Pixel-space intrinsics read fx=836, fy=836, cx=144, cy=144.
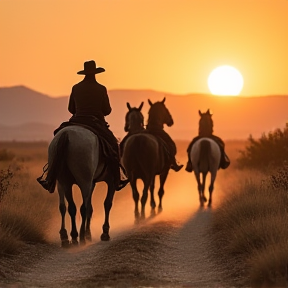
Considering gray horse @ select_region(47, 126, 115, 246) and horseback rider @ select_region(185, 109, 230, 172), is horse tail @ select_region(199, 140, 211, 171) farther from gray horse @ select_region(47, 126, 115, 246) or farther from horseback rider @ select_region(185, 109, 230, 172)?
gray horse @ select_region(47, 126, 115, 246)

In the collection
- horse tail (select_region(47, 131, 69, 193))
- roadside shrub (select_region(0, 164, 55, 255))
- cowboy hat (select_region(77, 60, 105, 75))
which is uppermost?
cowboy hat (select_region(77, 60, 105, 75))

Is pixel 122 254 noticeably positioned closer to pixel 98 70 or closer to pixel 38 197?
pixel 98 70

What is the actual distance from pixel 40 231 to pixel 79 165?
4.81 ft

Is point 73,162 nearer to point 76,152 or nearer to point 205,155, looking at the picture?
point 76,152

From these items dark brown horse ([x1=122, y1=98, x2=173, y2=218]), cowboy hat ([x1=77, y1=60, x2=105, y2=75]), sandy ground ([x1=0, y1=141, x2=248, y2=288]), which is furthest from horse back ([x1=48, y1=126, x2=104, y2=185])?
→ dark brown horse ([x1=122, y1=98, x2=173, y2=218])

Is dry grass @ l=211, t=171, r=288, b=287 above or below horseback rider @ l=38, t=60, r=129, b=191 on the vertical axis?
below

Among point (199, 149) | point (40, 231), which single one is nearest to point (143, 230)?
point (40, 231)

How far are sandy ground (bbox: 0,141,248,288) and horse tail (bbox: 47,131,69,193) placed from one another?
118 centimetres

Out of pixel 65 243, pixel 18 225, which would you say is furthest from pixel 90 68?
pixel 65 243

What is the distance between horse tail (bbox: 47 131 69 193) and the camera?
45.9 feet

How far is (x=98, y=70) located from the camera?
15.4 metres

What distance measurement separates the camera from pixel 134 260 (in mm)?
11586

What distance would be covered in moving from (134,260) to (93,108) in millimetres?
4189

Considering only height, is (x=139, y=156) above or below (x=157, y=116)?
below
